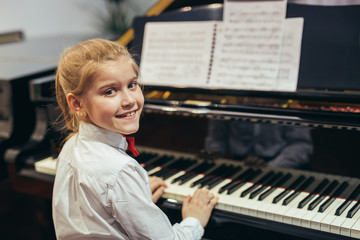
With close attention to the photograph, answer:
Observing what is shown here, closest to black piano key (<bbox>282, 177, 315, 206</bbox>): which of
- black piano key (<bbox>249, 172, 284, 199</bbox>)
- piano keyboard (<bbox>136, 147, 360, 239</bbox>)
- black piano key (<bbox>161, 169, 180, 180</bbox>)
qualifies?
piano keyboard (<bbox>136, 147, 360, 239</bbox>)

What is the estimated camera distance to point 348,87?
1.76m

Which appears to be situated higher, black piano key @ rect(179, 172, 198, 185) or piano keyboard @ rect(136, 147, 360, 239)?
piano keyboard @ rect(136, 147, 360, 239)

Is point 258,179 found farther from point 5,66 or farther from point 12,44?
point 12,44

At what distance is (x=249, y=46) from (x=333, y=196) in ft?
2.52

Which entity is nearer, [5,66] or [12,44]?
[5,66]

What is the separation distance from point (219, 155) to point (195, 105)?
0.25 meters

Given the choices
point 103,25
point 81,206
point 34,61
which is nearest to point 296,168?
point 81,206

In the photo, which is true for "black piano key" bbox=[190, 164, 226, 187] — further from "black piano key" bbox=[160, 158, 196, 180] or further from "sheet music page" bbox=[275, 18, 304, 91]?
"sheet music page" bbox=[275, 18, 304, 91]

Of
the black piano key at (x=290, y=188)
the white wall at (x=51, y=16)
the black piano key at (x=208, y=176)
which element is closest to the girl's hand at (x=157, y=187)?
the black piano key at (x=208, y=176)

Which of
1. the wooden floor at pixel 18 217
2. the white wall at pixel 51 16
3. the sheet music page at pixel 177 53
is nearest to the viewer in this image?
the sheet music page at pixel 177 53

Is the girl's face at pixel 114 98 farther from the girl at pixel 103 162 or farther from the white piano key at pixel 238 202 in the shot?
the white piano key at pixel 238 202

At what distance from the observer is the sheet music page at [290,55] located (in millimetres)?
1850

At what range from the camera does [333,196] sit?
161cm

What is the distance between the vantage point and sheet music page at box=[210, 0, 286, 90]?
190 cm
